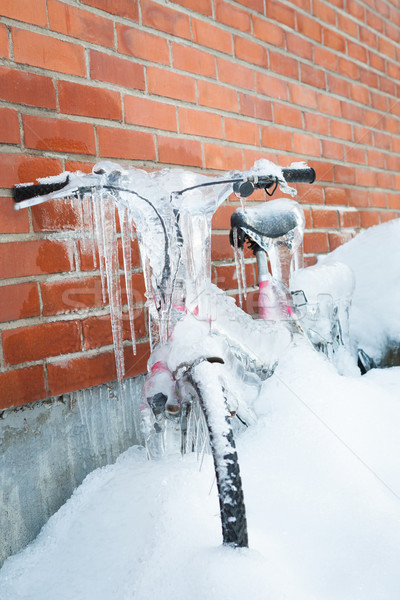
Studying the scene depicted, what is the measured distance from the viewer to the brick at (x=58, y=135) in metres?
1.46

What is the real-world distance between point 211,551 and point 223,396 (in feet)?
0.95

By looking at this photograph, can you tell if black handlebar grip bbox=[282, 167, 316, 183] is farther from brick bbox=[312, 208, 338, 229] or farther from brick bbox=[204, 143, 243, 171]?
brick bbox=[312, 208, 338, 229]

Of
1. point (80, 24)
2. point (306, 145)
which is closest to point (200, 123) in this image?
point (80, 24)

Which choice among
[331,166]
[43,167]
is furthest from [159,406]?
[331,166]

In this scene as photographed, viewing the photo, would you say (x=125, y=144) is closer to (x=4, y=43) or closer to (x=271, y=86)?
(x=4, y=43)

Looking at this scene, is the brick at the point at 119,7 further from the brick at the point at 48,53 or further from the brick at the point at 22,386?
Answer: the brick at the point at 22,386

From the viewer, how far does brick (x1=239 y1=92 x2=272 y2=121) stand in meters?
2.18

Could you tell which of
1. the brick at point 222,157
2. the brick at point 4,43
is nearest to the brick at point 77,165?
the brick at point 4,43

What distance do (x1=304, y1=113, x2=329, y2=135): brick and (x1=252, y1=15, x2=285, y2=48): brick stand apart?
1.21 feet

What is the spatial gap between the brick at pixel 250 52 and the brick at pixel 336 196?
0.75 metres

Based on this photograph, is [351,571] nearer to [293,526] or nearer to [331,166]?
[293,526]

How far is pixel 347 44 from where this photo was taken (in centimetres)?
287

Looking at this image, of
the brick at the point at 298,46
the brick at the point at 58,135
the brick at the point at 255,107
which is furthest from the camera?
the brick at the point at 298,46

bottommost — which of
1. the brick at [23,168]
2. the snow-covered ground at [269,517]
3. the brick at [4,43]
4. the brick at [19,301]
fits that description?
the snow-covered ground at [269,517]
